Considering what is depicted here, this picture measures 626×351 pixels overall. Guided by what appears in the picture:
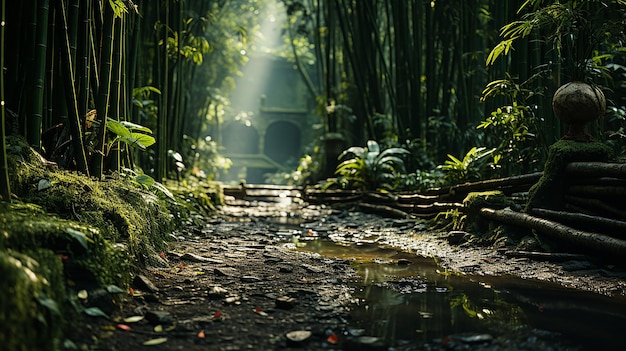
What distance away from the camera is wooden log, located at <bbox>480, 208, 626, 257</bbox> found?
2.63 metres

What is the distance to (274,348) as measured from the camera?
162cm

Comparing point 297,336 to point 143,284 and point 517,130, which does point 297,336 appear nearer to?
point 143,284

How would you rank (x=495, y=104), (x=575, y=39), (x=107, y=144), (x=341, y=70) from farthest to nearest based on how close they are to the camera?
(x=341, y=70), (x=495, y=104), (x=575, y=39), (x=107, y=144)

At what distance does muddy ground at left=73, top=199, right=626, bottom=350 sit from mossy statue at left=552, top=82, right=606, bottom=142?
90cm

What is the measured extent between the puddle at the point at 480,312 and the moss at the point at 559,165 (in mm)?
820

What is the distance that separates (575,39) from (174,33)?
3.52 meters

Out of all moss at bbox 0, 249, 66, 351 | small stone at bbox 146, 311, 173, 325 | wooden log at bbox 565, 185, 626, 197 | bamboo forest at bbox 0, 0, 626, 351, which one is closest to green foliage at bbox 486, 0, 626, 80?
bamboo forest at bbox 0, 0, 626, 351

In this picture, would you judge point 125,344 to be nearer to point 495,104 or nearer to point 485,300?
point 485,300

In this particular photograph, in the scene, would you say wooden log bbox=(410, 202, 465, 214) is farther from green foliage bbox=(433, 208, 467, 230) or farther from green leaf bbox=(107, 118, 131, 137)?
green leaf bbox=(107, 118, 131, 137)

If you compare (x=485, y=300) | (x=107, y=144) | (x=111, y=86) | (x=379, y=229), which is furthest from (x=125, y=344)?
(x=379, y=229)

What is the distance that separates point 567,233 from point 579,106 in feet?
2.64

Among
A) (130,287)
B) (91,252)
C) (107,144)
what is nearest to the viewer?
(91,252)

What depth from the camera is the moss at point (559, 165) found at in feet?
10.5

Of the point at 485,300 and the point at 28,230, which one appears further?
the point at 485,300
